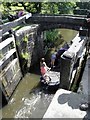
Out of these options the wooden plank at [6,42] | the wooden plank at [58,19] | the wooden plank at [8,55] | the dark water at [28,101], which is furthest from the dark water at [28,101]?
the wooden plank at [58,19]

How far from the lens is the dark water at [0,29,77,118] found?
11912mm

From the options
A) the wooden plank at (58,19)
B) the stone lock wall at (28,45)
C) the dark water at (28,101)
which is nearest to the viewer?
the dark water at (28,101)

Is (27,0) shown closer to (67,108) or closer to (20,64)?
(20,64)

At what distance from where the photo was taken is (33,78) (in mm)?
15617

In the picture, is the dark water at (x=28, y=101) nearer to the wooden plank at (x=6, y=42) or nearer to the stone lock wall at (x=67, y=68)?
the stone lock wall at (x=67, y=68)

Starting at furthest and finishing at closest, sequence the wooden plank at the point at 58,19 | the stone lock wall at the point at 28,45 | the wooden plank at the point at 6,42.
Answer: the wooden plank at the point at 58,19, the stone lock wall at the point at 28,45, the wooden plank at the point at 6,42

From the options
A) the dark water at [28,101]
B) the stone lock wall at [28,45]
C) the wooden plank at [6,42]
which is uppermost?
the wooden plank at [6,42]

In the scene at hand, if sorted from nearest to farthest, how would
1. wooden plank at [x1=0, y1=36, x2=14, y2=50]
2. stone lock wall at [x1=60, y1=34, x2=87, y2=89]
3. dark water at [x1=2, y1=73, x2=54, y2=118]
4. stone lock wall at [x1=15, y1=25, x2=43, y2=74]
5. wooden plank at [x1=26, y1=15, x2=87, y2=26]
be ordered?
stone lock wall at [x1=60, y1=34, x2=87, y2=89] < dark water at [x1=2, y1=73, x2=54, y2=118] < wooden plank at [x1=0, y1=36, x2=14, y2=50] < stone lock wall at [x1=15, y1=25, x2=43, y2=74] < wooden plank at [x1=26, y1=15, x2=87, y2=26]

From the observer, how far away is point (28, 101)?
1302cm

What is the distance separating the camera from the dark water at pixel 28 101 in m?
11.9

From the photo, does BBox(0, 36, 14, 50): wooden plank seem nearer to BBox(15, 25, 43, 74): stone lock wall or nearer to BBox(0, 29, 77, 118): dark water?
BBox(15, 25, 43, 74): stone lock wall

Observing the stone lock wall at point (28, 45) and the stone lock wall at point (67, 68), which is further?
the stone lock wall at point (28, 45)

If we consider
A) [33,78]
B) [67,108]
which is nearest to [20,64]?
[33,78]

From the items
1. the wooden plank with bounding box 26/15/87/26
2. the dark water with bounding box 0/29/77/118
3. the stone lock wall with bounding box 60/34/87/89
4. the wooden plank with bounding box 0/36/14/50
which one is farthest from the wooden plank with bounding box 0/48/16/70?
the wooden plank with bounding box 26/15/87/26
